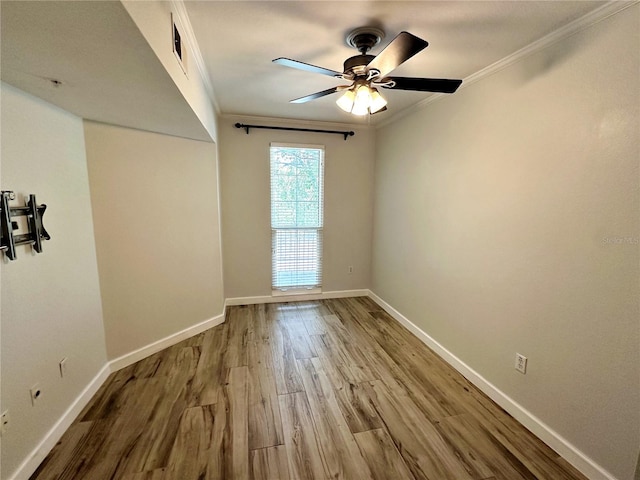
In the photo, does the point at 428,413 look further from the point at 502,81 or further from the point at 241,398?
the point at 502,81

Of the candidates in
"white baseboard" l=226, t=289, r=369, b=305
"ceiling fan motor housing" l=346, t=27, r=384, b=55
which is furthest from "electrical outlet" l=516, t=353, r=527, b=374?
"white baseboard" l=226, t=289, r=369, b=305

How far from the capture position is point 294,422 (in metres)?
1.82

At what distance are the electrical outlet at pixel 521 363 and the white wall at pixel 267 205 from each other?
2.44 m

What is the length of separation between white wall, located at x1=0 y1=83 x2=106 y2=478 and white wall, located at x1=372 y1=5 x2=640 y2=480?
2926mm

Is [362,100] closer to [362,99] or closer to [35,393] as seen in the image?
[362,99]

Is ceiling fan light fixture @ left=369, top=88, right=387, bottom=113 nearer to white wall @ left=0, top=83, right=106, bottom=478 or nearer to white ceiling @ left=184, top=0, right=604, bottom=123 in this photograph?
white ceiling @ left=184, top=0, right=604, bottom=123

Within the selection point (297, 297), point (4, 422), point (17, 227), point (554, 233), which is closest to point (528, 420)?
point (554, 233)

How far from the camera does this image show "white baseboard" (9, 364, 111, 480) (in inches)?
55.9

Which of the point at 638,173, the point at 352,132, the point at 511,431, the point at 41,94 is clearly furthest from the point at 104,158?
the point at 511,431

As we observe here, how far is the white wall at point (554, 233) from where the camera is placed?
1341mm

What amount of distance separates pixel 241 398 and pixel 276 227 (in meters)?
2.23

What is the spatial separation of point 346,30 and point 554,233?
1724mm

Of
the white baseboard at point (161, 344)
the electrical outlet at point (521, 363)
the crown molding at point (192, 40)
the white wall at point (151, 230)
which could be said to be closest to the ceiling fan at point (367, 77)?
the crown molding at point (192, 40)

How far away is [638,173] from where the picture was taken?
4.20 feet
